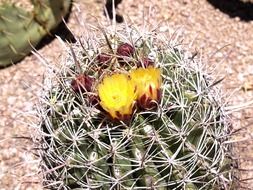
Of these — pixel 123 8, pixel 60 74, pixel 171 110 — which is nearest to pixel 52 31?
pixel 123 8

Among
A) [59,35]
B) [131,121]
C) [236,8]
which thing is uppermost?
[131,121]

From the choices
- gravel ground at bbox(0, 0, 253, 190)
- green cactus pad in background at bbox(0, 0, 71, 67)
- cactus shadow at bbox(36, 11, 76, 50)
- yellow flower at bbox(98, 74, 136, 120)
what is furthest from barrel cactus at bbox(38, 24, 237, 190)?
cactus shadow at bbox(36, 11, 76, 50)

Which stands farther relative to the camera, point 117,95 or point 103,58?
point 103,58

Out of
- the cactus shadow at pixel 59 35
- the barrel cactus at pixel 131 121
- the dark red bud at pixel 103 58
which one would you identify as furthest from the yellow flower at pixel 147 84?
the cactus shadow at pixel 59 35

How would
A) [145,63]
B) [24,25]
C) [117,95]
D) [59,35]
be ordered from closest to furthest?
[117,95], [145,63], [24,25], [59,35]

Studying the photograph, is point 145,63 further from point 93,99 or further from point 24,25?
point 24,25

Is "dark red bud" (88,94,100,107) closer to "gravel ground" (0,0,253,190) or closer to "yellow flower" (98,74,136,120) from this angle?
"yellow flower" (98,74,136,120)

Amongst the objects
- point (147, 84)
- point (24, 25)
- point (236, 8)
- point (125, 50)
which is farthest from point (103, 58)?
point (236, 8)

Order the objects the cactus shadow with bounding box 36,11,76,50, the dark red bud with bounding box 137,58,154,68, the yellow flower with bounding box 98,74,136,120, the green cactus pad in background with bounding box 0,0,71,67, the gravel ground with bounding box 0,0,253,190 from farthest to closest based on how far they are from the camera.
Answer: the cactus shadow with bounding box 36,11,76,50, the green cactus pad in background with bounding box 0,0,71,67, the gravel ground with bounding box 0,0,253,190, the dark red bud with bounding box 137,58,154,68, the yellow flower with bounding box 98,74,136,120
